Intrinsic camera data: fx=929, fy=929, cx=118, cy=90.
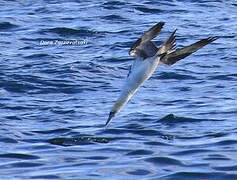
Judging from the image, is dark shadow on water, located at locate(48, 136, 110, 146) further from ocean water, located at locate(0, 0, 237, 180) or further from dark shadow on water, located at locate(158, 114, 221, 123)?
dark shadow on water, located at locate(158, 114, 221, 123)

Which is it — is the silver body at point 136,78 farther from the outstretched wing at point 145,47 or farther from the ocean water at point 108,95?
the ocean water at point 108,95

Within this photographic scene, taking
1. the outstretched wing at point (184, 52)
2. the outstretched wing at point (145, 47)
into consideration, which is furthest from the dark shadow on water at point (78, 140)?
the outstretched wing at point (184, 52)

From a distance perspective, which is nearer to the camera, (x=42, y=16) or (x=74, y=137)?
(x=74, y=137)

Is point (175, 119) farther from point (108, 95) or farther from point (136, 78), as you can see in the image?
point (136, 78)

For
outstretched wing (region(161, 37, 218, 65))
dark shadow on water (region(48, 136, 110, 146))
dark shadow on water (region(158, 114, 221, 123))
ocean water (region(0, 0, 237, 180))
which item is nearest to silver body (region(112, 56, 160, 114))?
outstretched wing (region(161, 37, 218, 65))

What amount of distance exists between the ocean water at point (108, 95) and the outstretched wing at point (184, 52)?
9.28ft

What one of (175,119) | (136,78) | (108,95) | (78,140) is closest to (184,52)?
(136,78)

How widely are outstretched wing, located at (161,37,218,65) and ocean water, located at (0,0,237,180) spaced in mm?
2829

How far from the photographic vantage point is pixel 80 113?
13969 millimetres

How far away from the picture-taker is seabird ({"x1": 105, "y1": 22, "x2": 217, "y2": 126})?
6.66 metres

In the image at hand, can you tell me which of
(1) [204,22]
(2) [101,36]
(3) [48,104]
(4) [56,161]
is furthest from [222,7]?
(4) [56,161]

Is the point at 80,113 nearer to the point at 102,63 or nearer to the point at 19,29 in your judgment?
the point at 102,63

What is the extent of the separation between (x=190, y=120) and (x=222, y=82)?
2851 mm

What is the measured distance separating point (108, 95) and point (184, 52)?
7.68 metres
